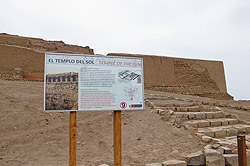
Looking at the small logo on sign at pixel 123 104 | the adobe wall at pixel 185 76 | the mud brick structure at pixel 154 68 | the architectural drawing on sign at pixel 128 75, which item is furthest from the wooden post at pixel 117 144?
the adobe wall at pixel 185 76

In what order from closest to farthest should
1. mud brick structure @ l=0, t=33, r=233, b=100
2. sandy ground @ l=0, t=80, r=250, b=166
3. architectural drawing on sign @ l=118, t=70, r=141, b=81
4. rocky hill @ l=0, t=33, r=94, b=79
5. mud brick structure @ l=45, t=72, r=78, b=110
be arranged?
mud brick structure @ l=45, t=72, r=78, b=110 → architectural drawing on sign @ l=118, t=70, r=141, b=81 → sandy ground @ l=0, t=80, r=250, b=166 → rocky hill @ l=0, t=33, r=94, b=79 → mud brick structure @ l=0, t=33, r=233, b=100

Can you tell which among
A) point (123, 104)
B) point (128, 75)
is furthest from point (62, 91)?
point (128, 75)

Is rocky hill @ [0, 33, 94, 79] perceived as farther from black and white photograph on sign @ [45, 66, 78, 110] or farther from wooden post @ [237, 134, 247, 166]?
wooden post @ [237, 134, 247, 166]

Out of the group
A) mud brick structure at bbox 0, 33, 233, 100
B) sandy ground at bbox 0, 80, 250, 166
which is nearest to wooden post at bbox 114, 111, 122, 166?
sandy ground at bbox 0, 80, 250, 166

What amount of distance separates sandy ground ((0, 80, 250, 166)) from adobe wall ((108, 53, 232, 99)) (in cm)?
1005

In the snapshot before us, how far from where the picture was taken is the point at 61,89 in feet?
9.64

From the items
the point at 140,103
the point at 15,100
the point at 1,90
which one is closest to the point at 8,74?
the point at 1,90

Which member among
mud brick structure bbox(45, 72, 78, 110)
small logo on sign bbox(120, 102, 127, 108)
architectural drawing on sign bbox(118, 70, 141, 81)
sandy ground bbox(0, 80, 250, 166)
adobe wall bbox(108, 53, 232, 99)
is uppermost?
adobe wall bbox(108, 53, 232, 99)

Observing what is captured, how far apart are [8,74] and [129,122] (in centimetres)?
926

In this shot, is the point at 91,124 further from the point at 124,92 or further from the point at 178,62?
the point at 178,62

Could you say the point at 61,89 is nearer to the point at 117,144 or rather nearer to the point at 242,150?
the point at 117,144

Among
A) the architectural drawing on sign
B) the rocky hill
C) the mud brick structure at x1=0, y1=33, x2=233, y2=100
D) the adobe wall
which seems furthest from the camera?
the adobe wall

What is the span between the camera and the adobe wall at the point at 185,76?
17.5m

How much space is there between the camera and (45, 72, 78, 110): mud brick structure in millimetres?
2885
